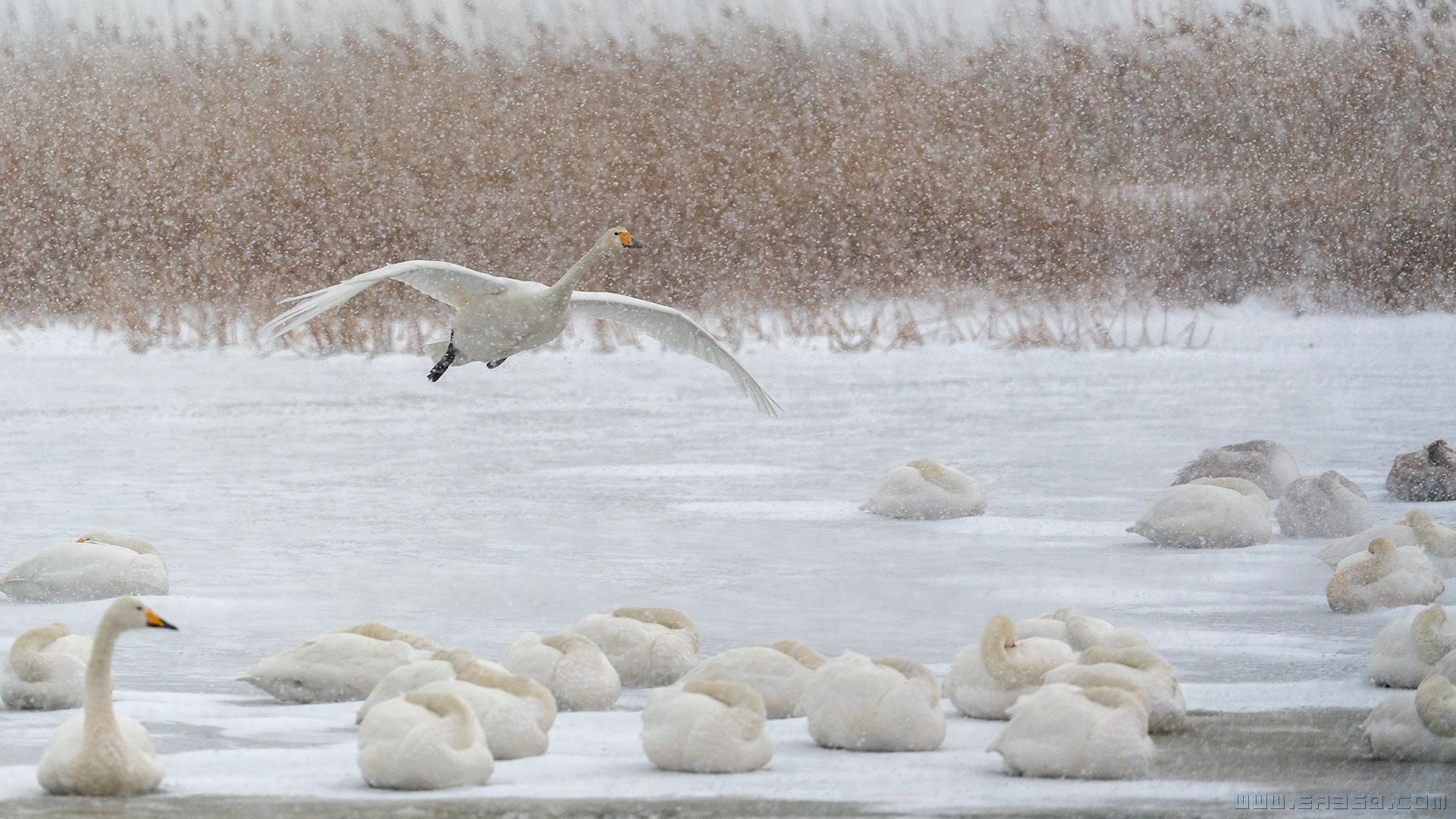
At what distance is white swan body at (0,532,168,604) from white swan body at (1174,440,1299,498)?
427 cm

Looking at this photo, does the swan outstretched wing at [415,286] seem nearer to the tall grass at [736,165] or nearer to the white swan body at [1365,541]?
the white swan body at [1365,541]

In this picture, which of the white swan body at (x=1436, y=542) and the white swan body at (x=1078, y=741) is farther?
the white swan body at (x=1436, y=542)

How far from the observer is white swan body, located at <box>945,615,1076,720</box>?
163 inches

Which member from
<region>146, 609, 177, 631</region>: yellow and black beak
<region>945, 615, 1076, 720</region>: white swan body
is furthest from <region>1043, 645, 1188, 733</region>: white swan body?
<region>146, 609, 177, 631</region>: yellow and black beak

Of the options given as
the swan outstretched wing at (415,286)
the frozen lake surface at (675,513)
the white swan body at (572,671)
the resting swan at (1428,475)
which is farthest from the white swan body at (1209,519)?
the white swan body at (572,671)

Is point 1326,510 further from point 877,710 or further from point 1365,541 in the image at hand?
point 877,710

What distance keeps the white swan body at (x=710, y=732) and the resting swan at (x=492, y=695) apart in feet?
0.80

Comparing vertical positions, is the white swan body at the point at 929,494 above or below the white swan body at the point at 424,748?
above

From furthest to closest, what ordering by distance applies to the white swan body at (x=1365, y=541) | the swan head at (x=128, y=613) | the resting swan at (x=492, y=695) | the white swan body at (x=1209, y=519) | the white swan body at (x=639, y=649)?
the white swan body at (x=1209, y=519), the white swan body at (x=1365, y=541), the white swan body at (x=639, y=649), the resting swan at (x=492, y=695), the swan head at (x=128, y=613)

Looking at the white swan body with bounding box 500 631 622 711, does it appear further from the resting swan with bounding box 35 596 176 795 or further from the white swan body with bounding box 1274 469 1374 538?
the white swan body with bounding box 1274 469 1374 538

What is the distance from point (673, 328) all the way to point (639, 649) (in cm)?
271

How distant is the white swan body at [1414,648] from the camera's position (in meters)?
4.37

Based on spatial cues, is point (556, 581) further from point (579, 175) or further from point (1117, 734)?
point (579, 175)

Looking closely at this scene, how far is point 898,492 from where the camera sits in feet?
24.4
